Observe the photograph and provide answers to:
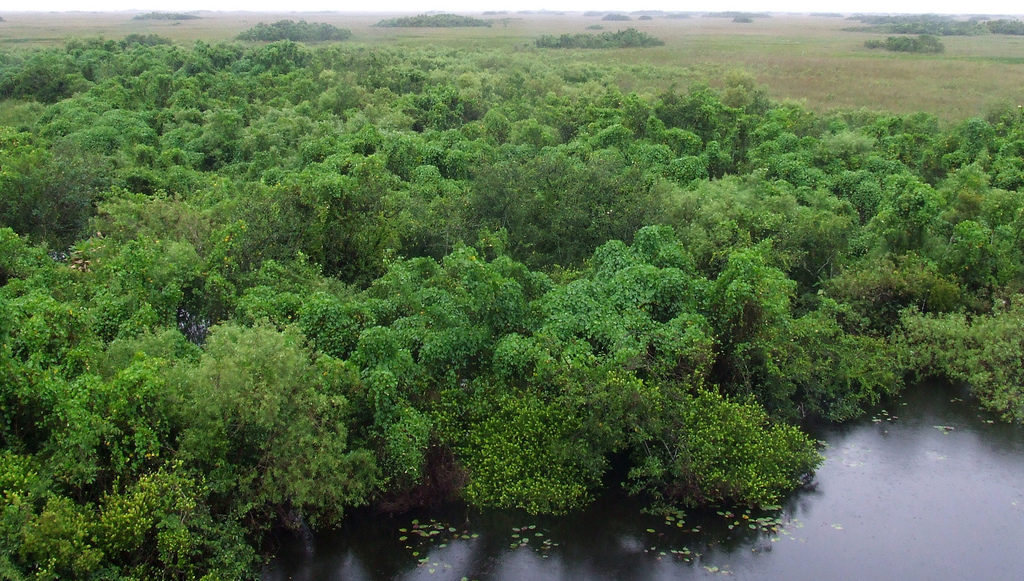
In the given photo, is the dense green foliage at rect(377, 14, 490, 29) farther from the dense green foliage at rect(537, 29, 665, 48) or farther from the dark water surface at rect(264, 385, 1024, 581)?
the dark water surface at rect(264, 385, 1024, 581)

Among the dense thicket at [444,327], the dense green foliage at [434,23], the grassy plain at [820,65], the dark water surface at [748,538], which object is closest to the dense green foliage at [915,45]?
the grassy plain at [820,65]

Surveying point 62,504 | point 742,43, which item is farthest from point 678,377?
point 742,43

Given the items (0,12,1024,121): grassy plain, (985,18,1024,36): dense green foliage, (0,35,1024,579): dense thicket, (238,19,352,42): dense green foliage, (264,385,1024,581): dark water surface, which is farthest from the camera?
(985,18,1024,36): dense green foliage

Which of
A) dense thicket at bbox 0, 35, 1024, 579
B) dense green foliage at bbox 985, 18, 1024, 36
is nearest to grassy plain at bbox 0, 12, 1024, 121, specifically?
dense green foliage at bbox 985, 18, 1024, 36

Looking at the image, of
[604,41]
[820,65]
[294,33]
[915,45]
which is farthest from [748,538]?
[294,33]

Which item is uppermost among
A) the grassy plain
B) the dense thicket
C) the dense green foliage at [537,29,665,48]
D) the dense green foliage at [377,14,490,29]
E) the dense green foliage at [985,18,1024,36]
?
the dense green foliage at [377,14,490,29]

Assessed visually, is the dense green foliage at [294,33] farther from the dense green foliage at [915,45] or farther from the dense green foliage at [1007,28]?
the dense green foliage at [1007,28]
